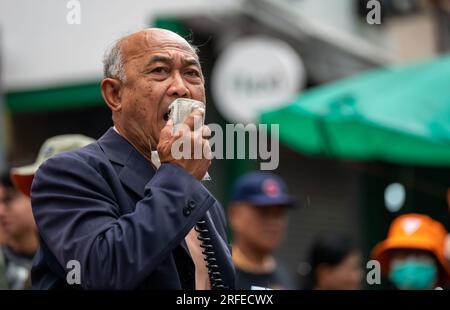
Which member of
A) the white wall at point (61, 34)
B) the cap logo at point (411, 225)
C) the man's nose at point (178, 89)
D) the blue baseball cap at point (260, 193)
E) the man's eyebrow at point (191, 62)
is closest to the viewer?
the man's nose at point (178, 89)

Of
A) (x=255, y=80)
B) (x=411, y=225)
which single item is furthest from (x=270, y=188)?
(x=255, y=80)

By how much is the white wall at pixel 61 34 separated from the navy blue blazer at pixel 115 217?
9.58 metres

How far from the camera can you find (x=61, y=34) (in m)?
13.9

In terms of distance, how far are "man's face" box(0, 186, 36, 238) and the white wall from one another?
6492mm

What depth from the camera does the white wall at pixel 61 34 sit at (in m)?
12.7

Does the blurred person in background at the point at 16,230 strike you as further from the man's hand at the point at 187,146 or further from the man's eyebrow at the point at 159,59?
the man's hand at the point at 187,146

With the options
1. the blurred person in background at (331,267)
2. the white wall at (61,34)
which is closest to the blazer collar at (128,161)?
the blurred person in background at (331,267)

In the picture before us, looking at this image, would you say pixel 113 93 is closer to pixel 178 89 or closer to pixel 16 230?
pixel 178 89

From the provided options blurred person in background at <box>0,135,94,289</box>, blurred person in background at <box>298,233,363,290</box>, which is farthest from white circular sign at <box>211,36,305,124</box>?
blurred person in background at <box>0,135,94,289</box>

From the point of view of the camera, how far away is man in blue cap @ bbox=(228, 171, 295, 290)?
711cm

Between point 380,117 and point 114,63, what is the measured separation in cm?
426

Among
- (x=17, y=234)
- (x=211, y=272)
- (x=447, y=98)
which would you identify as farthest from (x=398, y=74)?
(x=211, y=272)

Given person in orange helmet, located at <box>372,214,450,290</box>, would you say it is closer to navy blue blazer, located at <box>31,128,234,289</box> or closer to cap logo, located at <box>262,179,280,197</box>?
cap logo, located at <box>262,179,280,197</box>

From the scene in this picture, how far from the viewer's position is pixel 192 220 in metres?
2.79
